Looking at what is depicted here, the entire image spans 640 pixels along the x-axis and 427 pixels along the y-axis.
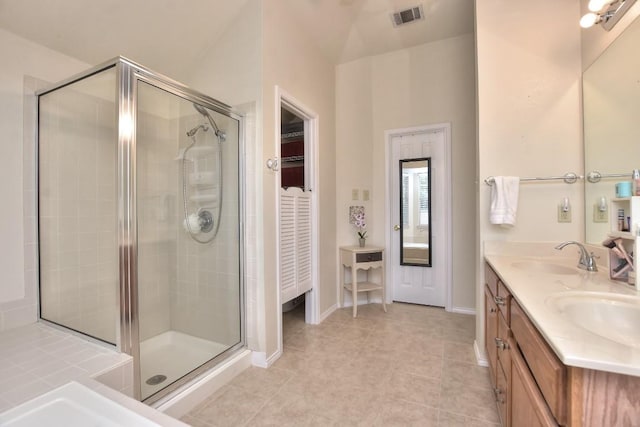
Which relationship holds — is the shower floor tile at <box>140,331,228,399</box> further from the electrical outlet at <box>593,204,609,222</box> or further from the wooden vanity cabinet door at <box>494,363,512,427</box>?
the electrical outlet at <box>593,204,609,222</box>

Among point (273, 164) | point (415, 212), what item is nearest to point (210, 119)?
point (273, 164)

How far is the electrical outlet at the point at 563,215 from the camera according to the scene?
192 centimetres

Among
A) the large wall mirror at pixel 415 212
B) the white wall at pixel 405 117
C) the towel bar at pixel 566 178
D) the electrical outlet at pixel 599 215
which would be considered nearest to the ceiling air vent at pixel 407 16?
the white wall at pixel 405 117

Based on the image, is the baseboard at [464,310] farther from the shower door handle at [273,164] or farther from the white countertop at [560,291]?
the shower door handle at [273,164]

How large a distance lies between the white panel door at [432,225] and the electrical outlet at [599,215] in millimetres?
1520

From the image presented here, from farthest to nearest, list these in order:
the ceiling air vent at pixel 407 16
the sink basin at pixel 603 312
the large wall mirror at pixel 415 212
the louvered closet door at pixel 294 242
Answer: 1. the large wall mirror at pixel 415 212
2. the ceiling air vent at pixel 407 16
3. the louvered closet door at pixel 294 242
4. the sink basin at pixel 603 312

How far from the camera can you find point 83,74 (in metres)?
1.64

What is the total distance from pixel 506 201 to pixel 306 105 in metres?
1.89

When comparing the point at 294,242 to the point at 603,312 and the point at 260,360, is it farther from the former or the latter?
the point at 603,312

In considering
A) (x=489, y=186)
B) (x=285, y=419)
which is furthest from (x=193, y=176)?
(x=489, y=186)

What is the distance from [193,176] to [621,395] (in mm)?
2325

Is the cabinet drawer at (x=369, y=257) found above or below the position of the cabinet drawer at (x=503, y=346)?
above

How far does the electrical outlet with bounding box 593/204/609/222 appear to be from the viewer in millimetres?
1665

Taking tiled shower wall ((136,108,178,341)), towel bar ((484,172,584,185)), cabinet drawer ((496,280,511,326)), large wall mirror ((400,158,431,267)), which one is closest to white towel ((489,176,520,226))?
towel bar ((484,172,584,185))
